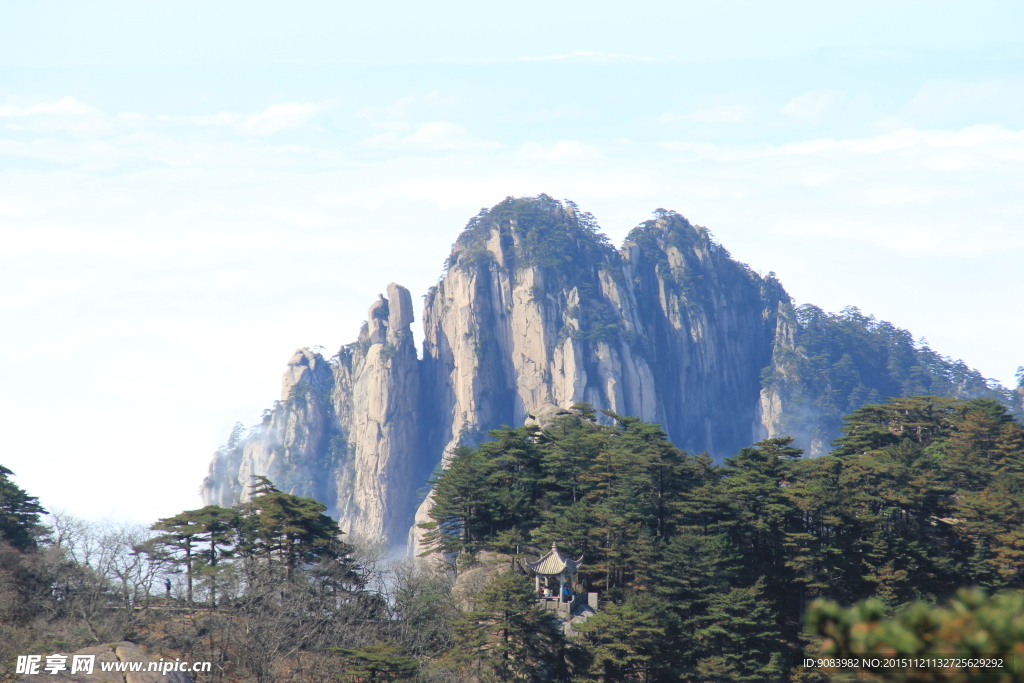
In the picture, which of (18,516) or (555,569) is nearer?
(555,569)

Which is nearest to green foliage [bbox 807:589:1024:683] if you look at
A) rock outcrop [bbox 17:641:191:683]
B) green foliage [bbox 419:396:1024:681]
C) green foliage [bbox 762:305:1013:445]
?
rock outcrop [bbox 17:641:191:683]

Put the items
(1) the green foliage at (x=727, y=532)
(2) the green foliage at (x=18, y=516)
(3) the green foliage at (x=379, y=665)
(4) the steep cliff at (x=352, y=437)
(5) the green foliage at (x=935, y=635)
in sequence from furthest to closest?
(4) the steep cliff at (x=352, y=437), (2) the green foliage at (x=18, y=516), (1) the green foliage at (x=727, y=532), (3) the green foliage at (x=379, y=665), (5) the green foliage at (x=935, y=635)

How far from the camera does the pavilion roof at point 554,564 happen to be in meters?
Result: 32.8

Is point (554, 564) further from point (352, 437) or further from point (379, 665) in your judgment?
point (352, 437)

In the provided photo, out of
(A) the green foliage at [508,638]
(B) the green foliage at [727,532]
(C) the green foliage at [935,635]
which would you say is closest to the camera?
(C) the green foliage at [935,635]

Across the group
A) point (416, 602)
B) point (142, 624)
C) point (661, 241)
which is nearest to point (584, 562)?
point (416, 602)

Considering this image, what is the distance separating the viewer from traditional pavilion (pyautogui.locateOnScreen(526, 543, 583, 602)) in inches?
1294

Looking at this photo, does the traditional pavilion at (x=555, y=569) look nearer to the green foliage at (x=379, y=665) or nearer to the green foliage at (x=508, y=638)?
the green foliage at (x=508, y=638)

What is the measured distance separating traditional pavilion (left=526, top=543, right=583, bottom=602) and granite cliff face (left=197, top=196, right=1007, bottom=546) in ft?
227

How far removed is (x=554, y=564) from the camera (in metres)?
33.0

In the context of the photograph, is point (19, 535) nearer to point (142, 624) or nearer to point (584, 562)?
point (142, 624)

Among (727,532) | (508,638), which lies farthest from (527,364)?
(508,638)

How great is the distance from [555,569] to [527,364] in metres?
78.7

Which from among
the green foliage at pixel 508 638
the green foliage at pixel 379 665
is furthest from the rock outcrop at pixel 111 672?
the green foliage at pixel 508 638
